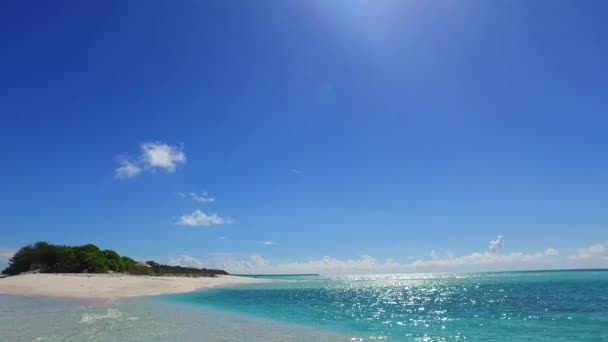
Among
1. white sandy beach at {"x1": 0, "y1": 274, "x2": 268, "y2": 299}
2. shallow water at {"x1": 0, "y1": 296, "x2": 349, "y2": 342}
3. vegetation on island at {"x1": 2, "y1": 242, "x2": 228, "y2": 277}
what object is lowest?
shallow water at {"x1": 0, "y1": 296, "x2": 349, "y2": 342}

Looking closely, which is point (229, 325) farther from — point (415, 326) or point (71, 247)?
point (71, 247)

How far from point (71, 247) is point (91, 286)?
38.4 metres

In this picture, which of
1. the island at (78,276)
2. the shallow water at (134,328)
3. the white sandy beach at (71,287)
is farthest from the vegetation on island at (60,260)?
the shallow water at (134,328)

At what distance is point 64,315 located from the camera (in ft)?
93.6

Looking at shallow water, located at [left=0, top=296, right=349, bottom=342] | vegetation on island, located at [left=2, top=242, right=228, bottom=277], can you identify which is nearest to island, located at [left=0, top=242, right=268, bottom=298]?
vegetation on island, located at [left=2, top=242, right=228, bottom=277]

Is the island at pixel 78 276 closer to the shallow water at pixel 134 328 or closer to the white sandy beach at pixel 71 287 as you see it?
the white sandy beach at pixel 71 287

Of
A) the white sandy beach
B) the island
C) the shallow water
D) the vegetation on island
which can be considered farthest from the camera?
the vegetation on island

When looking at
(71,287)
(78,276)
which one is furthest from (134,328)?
(78,276)

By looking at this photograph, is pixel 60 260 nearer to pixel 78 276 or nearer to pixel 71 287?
pixel 78 276

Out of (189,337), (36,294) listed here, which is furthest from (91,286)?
(189,337)

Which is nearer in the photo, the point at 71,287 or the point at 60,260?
the point at 71,287

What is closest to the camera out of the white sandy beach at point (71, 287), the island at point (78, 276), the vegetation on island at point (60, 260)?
the white sandy beach at point (71, 287)

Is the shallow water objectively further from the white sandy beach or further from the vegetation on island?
the vegetation on island

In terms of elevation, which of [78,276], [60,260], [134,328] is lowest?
[134,328]
